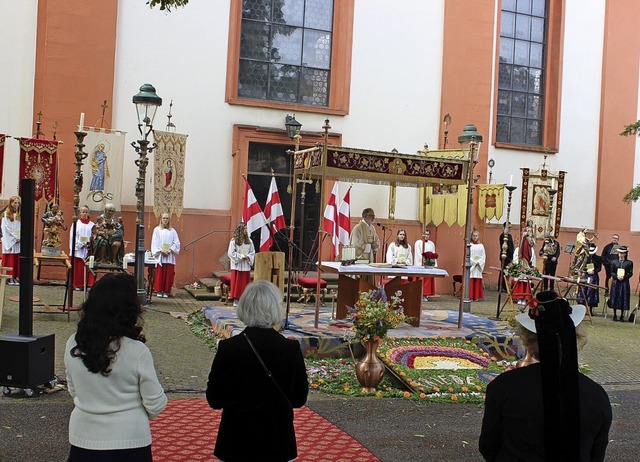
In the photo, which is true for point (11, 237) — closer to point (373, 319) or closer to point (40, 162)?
point (40, 162)

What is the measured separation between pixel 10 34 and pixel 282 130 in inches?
268

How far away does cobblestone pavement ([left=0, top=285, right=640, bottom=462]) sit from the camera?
6672mm

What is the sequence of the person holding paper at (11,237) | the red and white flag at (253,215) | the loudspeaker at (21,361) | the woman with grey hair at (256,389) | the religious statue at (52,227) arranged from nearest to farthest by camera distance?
1. the woman with grey hair at (256,389)
2. the loudspeaker at (21,361)
3. the religious statue at (52,227)
4. the red and white flag at (253,215)
5. the person holding paper at (11,237)

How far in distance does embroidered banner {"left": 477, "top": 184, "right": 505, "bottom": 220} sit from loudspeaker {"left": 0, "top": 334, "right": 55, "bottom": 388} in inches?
604

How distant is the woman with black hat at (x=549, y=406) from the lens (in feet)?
10.4

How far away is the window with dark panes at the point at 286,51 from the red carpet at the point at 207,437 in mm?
13258

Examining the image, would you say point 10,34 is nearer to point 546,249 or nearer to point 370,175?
point 370,175

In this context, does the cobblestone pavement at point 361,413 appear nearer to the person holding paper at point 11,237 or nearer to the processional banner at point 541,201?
the person holding paper at point 11,237

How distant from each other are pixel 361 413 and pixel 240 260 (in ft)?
27.7

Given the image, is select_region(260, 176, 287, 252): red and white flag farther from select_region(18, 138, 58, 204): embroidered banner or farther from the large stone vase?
the large stone vase

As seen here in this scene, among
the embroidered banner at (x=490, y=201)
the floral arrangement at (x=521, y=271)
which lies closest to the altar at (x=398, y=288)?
the floral arrangement at (x=521, y=271)

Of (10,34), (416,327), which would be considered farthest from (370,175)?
(10,34)

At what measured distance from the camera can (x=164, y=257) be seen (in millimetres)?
17250

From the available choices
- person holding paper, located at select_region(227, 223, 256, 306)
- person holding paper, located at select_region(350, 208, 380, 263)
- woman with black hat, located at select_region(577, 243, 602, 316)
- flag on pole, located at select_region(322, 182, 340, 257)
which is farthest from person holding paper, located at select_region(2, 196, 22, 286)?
woman with black hat, located at select_region(577, 243, 602, 316)
